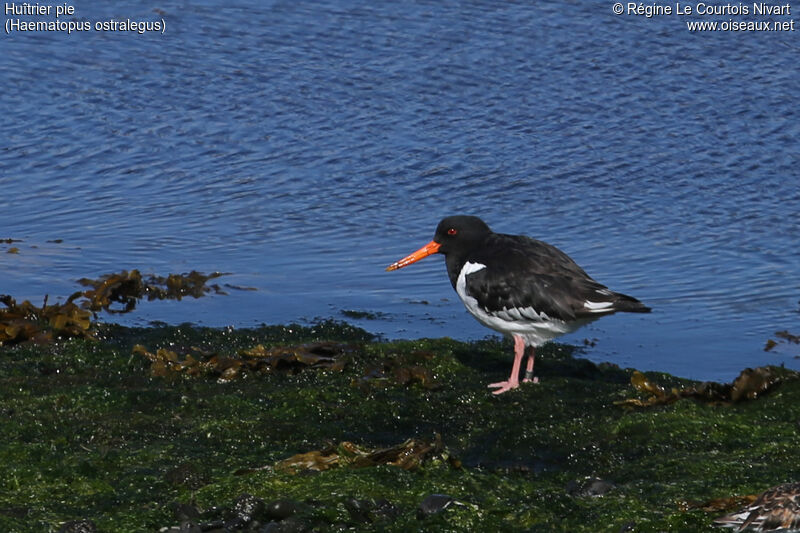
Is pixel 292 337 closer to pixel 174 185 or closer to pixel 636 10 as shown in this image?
pixel 174 185

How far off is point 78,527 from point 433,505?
163cm

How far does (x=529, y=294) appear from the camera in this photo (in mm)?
8898

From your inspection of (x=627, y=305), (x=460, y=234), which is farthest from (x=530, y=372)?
(x=460, y=234)

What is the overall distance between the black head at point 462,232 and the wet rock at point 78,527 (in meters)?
4.81

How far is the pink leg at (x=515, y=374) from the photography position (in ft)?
27.1

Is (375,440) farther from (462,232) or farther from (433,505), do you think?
(462,232)

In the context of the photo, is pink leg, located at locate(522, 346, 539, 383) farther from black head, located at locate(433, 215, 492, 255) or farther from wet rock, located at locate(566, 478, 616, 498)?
wet rock, located at locate(566, 478, 616, 498)

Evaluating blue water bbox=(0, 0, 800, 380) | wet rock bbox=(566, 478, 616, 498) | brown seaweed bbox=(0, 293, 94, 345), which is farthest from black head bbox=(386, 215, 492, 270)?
wet rock bbox=(566, 478, 616, 498)

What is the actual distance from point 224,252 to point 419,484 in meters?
7.15

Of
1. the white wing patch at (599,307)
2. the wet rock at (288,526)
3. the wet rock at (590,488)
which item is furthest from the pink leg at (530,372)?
the wet rock at (288,526)

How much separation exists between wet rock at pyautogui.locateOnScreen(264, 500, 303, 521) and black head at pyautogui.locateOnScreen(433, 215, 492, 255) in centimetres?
449

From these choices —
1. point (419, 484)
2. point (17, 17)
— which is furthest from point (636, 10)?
point (419, 484)

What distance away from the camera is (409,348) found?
30.2 ft

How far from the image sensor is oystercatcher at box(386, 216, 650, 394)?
8781 millimetres
